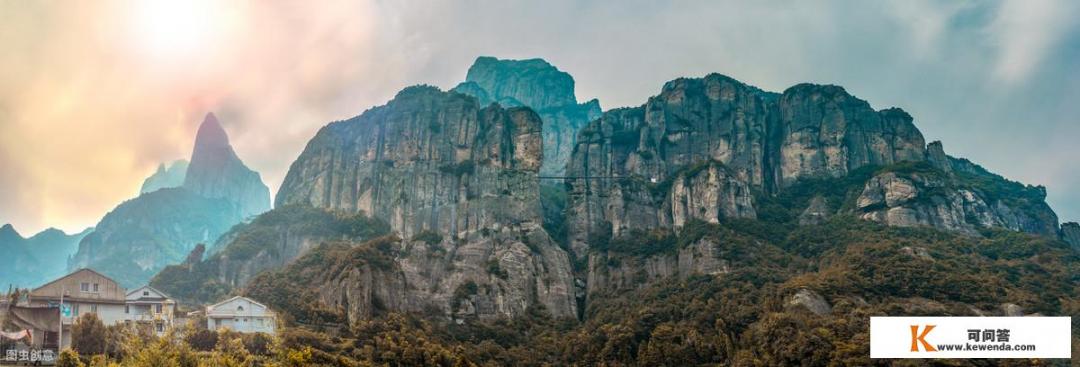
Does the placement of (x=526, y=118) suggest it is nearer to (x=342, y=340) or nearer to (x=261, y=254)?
(x=261, y=254)

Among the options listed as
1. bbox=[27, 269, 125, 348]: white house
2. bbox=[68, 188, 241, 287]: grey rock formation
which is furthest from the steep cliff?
bbox=[68, 188, 241, 287]: grey rock formation

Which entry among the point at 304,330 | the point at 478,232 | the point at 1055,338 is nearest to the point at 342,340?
the point at 304,330

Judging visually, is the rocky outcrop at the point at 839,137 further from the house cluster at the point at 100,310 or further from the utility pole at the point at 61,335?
the utility pole at the point at 61,335

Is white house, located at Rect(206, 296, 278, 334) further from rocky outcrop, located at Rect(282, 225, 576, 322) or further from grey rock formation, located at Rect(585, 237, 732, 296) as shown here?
grey rock formation, located at Rect(585, 237, 732, 296)

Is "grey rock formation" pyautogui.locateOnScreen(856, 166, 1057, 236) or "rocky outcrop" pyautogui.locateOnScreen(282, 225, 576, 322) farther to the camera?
"grey rock formation" pyautogui.locateOnScreen(856, 166, 1057, 236)

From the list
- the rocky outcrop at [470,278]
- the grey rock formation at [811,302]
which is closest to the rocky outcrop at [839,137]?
the rocky outcrop at [470,278]

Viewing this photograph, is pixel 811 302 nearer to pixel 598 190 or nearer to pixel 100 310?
pixel 598 190

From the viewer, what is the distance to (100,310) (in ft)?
225

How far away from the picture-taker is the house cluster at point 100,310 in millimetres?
60344

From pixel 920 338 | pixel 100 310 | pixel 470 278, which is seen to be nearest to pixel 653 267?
pixel 470 278

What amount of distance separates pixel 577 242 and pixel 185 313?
57.0 m

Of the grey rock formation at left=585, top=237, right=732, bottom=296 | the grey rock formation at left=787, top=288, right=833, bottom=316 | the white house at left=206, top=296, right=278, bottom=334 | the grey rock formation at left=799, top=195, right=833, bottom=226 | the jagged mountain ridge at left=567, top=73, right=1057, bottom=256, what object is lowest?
the white house at left=206, top=296, right=278, bottom=334

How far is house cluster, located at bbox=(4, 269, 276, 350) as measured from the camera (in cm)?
6034

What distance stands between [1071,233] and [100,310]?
126 m
